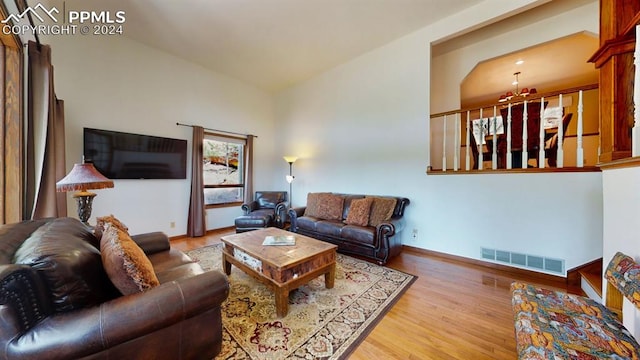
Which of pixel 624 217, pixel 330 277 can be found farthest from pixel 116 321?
pixel 624 217

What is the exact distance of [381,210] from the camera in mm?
3293

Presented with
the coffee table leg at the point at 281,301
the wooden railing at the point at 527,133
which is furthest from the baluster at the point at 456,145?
the coffee table leg at the point at 281,301

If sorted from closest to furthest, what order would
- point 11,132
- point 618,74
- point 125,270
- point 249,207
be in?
point 125,270, point 618,74, point 11,132, point 249,207

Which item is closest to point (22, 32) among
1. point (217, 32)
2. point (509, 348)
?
point (217, 32)

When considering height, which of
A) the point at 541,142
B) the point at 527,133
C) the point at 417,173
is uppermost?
the point at 527,133

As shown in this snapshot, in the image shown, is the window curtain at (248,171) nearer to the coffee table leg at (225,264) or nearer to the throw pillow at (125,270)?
the coffee table leg at (225,264)

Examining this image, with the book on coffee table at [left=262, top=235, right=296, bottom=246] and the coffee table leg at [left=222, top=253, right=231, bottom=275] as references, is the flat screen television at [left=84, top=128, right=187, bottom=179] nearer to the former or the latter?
the coffee table leg at [left=222, top=253, right=231, bottom=275]

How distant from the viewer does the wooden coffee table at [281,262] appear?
72.6 inches

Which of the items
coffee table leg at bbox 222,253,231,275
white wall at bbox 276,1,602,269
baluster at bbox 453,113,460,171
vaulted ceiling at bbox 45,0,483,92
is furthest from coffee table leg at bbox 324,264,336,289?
vaulted ceiling at bbox 45,0,483,92

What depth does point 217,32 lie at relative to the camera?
3.35 meters

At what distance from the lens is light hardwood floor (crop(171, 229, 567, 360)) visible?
1.52 meters

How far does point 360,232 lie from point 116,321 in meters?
2.52

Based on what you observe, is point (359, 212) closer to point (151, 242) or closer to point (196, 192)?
point (151, 242)

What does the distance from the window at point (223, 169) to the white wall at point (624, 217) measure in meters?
5.15
